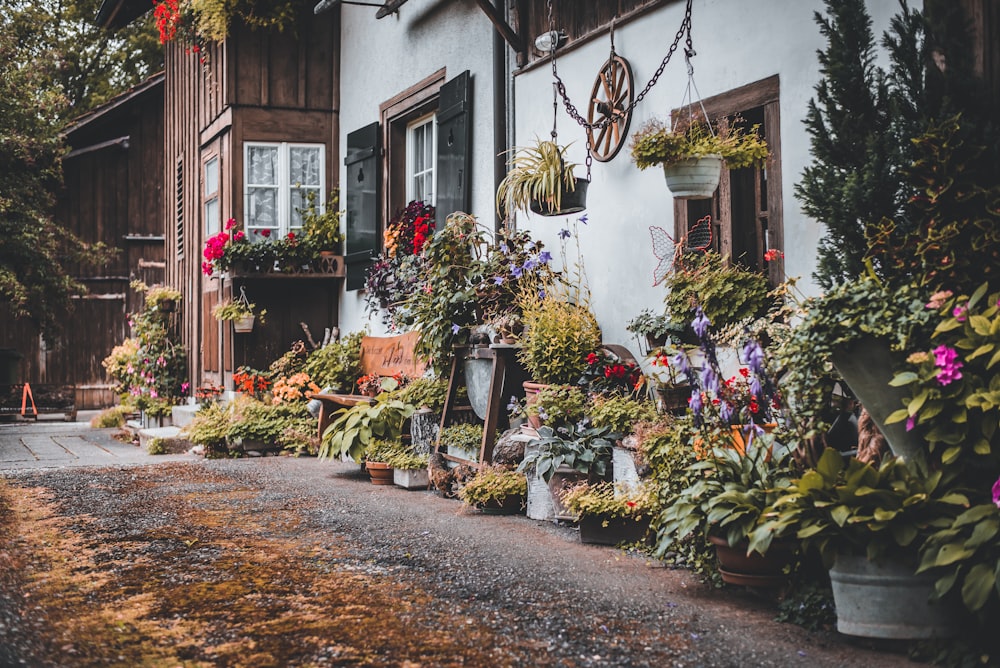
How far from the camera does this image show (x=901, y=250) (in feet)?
12.8

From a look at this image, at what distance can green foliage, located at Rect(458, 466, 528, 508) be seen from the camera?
19.7 ft

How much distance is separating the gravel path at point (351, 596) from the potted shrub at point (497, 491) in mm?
150

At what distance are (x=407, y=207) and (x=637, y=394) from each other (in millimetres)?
4076

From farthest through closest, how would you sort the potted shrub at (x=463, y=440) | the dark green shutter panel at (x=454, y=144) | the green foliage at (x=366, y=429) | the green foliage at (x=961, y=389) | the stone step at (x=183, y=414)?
the stone step at (x=183, y=414), the dark green shutter panel at (x=454, y=144), the green foliage at (x=366, y=429), the potted shrub at (x=463, y=440), the green foliage at (x=961, y=389)

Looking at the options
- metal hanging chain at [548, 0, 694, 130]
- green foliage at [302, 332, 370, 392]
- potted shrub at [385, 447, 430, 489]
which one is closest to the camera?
metal hanging chain at [548, 0, 694, 130]

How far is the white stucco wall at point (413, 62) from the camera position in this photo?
8336mm

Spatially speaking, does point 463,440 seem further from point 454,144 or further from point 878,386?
point 878,386

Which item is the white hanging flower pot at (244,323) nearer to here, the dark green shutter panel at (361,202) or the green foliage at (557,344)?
the dark green shutter panel at (361,202)

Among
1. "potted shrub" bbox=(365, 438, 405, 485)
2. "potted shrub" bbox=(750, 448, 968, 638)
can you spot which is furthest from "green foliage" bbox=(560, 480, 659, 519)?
"potted shrub" bbox=(365, 438, 405, 485)

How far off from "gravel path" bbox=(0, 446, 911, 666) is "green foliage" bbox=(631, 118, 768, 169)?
6.83 feet

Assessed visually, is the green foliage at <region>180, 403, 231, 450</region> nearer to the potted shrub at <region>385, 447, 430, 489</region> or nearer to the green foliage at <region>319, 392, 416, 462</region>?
the green foliage at <region>319, 392, 416, 462</region>

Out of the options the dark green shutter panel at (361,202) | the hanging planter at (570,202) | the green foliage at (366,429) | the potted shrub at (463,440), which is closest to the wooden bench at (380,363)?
the green foliage at (366,429)

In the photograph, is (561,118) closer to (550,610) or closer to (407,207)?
(407,207)

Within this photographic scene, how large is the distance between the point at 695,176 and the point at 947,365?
2.35m
